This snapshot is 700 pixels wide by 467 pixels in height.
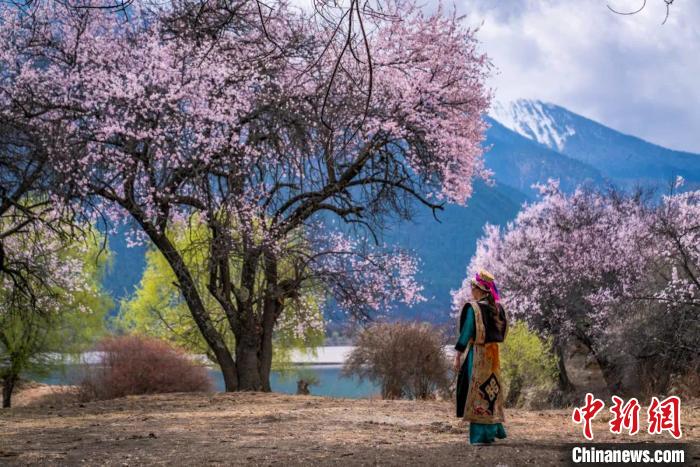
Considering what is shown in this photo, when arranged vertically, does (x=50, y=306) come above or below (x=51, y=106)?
Answer: below

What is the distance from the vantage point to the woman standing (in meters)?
8.38

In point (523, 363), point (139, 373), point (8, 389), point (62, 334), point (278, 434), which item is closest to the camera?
point (278, 434)

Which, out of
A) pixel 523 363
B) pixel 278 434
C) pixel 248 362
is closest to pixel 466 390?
pixel 278 434

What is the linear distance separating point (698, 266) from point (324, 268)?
8573 millimetres

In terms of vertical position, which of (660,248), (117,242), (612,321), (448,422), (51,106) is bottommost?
(448,422)

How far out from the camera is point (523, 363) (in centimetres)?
2566

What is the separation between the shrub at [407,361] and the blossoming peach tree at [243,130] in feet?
3.90

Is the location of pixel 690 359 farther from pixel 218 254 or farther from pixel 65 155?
pixel 65 155

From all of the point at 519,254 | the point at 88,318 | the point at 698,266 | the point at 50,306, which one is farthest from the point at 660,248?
the point at 88,318

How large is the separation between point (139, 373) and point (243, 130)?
1053cm

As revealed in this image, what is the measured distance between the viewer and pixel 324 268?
17.4m

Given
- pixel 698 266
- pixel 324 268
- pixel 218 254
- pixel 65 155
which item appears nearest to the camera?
pixel 65 155

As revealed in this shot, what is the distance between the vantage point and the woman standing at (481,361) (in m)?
8.38

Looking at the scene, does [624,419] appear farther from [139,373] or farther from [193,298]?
[139,373]
